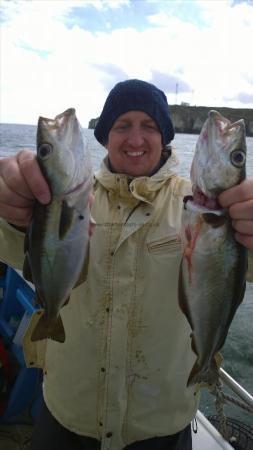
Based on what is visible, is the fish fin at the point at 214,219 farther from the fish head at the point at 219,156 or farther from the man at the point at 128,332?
the man at the point at 128,332

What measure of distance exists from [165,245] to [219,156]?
2.70 feet

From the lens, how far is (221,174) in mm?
2086

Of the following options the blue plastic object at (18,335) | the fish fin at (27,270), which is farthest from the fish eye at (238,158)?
the blue plastic object at (18,335)

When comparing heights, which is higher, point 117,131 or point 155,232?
point 117,131

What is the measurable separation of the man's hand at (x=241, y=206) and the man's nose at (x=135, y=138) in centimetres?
98

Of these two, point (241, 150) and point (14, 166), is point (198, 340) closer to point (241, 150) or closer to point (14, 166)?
point (241, 150)

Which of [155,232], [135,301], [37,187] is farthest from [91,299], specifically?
[37,187]

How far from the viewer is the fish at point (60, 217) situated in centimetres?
212

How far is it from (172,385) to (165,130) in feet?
6.06

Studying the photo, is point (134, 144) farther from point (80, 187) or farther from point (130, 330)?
point (130, 330)

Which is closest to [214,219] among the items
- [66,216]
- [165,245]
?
[165,245]

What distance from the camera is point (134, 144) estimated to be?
2861 mm

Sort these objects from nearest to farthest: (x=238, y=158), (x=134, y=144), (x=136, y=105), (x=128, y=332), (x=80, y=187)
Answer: (x=238, y=158) < (x=80, y=187) < (x=128, y=332) < (x=134, y=144) < (x=136, y=105)

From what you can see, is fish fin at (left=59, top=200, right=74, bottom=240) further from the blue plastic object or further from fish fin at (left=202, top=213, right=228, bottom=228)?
the blue plastic object
